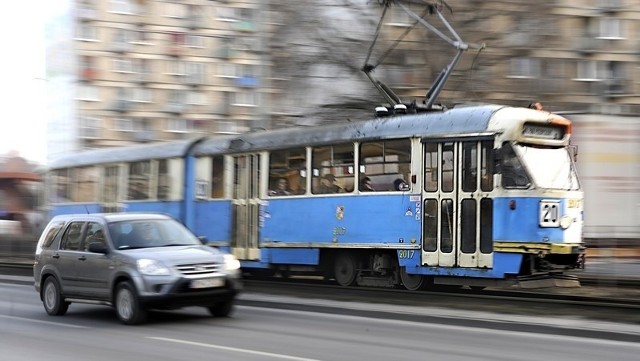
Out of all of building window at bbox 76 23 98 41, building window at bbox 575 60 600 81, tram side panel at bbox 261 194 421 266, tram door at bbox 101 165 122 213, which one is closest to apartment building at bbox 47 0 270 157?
building window at bbox 76 23 98 41

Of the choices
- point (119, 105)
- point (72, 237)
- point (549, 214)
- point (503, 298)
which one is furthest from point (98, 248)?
point (119, 105)

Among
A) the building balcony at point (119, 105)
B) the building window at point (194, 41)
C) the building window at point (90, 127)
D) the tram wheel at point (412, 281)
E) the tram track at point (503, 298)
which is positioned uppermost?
the building window at point (194, 41)

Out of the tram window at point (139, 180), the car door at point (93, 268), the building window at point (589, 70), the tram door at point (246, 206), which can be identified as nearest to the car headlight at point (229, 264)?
the car door at point (93, 268)

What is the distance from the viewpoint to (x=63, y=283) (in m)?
13.2

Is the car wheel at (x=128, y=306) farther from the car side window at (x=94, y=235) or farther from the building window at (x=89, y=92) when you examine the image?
the building window at (x=89, y=92)

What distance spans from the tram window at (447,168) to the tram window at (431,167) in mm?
138

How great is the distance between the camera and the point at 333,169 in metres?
17.3

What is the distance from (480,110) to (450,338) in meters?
5.67

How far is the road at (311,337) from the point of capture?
30.5 ft

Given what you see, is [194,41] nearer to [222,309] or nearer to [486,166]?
[486,166]

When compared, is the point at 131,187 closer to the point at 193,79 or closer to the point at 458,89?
the point at 458,89

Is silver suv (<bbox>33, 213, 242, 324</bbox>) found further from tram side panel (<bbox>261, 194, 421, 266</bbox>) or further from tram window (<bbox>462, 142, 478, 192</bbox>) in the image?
tram window (<bbox>462, 142, 478, 192</bbox>)

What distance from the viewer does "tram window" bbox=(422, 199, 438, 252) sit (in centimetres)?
1521

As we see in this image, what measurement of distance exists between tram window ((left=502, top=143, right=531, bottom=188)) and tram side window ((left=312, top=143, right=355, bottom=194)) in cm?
335
